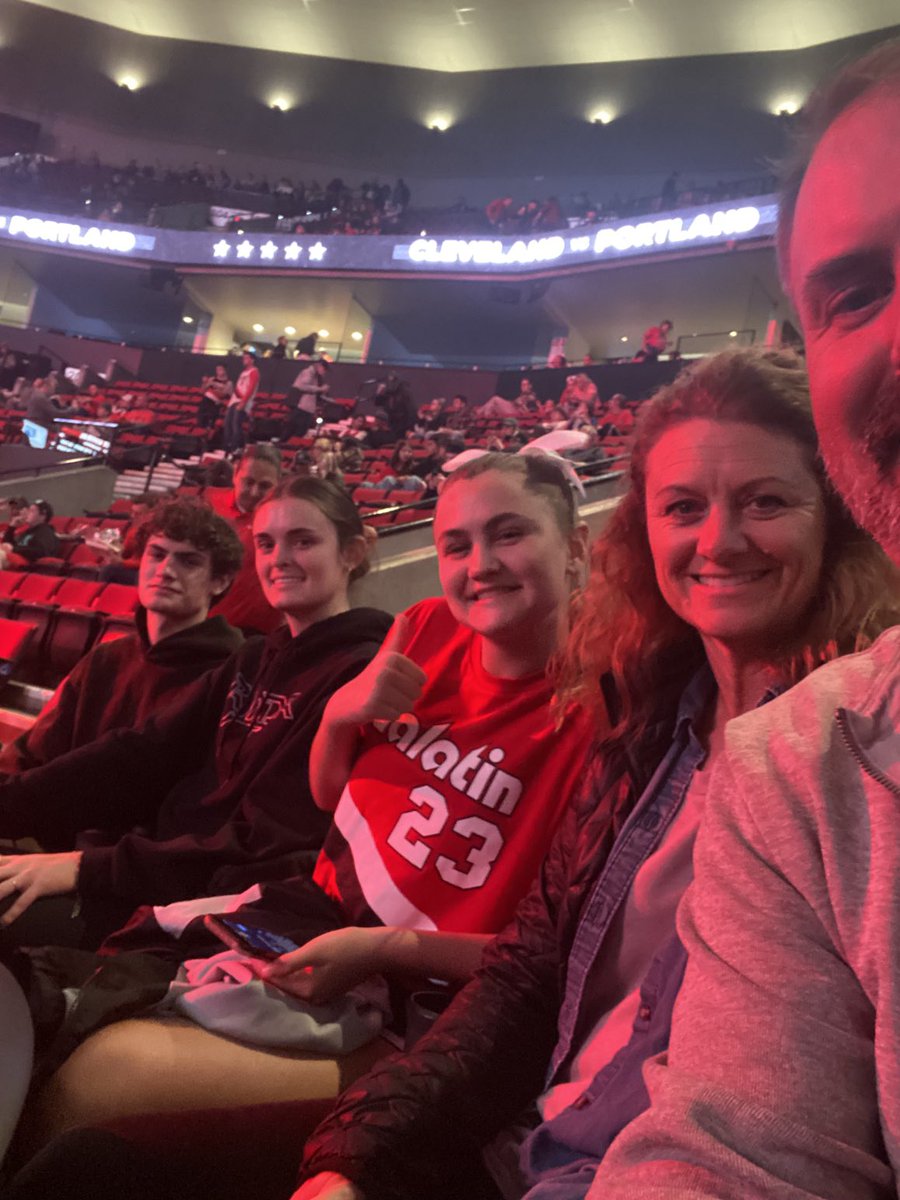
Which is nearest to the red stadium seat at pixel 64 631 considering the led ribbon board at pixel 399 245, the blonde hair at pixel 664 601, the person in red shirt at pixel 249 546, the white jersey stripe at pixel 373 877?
the person in red shirt at pixel 249 546

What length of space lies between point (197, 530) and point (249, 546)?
1334 mm

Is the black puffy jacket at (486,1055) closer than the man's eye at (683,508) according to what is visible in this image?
Yes

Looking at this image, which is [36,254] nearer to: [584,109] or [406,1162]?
[584,109]

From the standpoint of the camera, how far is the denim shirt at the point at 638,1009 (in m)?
0.87

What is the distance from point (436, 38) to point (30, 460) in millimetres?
13020

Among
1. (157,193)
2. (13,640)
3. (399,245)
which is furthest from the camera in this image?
(157,193)

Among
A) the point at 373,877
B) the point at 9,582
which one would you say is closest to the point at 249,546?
the point at 373,877

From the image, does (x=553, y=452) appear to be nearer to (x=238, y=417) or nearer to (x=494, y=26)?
(x=238, y=417)

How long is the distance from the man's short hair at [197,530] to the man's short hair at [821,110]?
2.03 m

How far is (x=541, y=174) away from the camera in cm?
2059

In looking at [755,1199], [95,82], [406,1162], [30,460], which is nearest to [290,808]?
[406,1162]

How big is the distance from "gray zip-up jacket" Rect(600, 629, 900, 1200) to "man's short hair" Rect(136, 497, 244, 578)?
2.15m

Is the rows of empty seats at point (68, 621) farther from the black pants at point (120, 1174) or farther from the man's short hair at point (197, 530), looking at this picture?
the black pants at point (120, 1174)

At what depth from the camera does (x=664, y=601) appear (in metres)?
1.23
